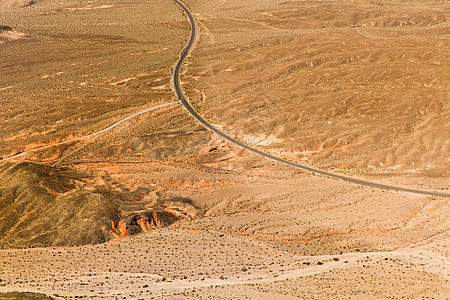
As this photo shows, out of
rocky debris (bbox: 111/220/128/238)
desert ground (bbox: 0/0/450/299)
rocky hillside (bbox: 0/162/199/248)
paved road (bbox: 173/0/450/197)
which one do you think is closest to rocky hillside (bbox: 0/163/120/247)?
rocky hillside (bbox: 0/162/199/248)

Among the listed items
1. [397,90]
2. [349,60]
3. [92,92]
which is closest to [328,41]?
[349,60]

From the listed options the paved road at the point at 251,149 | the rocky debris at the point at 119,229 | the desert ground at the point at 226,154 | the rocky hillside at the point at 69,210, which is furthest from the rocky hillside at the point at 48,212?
the paved road at the point at 251,149

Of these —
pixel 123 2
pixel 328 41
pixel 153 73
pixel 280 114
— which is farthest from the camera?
pixel 123 2

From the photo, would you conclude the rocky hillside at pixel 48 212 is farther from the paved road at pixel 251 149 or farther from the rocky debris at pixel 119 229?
the paved road at pixel 251 149

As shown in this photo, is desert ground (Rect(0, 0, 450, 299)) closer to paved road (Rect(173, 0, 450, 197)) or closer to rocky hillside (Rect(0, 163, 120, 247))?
rocky hillside (Rect(0, 163, 120, 247))

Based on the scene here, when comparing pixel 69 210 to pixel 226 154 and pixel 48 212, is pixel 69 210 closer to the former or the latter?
pixel 48 212

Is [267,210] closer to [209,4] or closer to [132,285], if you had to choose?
[132,285]

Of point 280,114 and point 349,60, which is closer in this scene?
point 280,114

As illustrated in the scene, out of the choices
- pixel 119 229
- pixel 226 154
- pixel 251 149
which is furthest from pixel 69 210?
pixel 251 149
